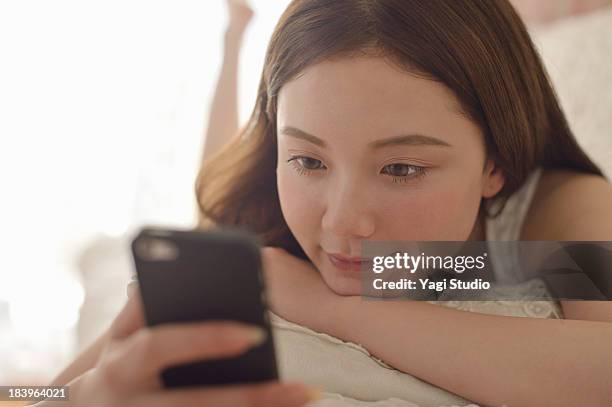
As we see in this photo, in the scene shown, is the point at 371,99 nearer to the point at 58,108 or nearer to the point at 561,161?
the point at 561,161

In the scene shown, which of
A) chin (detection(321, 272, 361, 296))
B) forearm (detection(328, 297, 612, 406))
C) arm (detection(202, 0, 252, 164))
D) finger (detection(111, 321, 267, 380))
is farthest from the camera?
arm (detection(202, 0, 252, 164))

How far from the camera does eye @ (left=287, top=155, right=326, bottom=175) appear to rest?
0.66 metres

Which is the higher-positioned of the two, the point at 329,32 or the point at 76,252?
the point at 329,32

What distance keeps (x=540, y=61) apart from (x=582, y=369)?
39cm

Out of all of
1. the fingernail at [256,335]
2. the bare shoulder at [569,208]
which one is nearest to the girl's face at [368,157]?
the bare shoulder at [569,208]

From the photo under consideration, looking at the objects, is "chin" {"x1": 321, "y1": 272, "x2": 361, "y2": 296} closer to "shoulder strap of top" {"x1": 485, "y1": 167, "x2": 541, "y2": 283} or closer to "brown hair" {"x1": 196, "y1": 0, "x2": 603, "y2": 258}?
"brown hair" {"x1": 196, "y1": 0, "x2": 603, "y2": 258}

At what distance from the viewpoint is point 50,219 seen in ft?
3.65

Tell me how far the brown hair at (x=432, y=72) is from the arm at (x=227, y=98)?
0.27 metres

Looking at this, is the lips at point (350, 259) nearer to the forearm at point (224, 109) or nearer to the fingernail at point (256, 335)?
the fingernail at point (256, 335)

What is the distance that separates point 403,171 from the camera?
64cm

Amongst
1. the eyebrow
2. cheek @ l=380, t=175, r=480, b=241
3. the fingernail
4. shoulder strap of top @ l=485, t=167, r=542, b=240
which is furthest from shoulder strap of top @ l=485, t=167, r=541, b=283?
the fingernail

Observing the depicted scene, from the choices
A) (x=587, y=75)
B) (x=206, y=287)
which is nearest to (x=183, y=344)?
(x=206, y=287)

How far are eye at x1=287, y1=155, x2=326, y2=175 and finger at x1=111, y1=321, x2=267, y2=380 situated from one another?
305 millimetres

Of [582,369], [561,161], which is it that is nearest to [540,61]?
[561,161]
